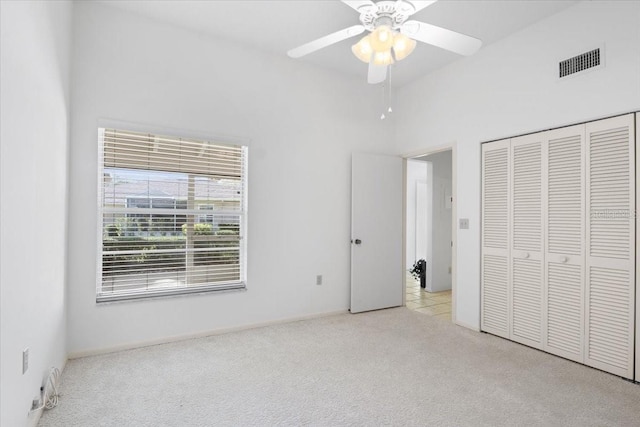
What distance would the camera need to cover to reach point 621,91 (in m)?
2.61

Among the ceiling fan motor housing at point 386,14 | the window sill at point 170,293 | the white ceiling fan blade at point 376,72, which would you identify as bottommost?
the window sill at point 170,293

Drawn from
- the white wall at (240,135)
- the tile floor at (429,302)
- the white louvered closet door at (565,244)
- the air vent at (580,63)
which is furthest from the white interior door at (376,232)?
the air vent at (580,63)

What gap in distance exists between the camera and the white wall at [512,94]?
104 inches

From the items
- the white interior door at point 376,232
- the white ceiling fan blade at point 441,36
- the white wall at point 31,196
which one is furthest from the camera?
the white interior door at point 376,232

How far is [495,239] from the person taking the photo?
139 inches

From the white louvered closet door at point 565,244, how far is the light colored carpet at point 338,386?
213 millimetres

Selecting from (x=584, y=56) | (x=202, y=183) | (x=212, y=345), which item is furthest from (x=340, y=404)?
(x=584, y=56)

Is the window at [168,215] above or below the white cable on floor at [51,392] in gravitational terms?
above

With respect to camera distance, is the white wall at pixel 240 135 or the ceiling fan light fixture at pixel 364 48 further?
the white wall at pixel 240 135

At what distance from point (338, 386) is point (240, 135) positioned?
2540mm

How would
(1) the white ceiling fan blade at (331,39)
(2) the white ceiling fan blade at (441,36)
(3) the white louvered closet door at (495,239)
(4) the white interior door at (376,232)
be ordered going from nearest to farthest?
(2) the white ceiling fan blade at (441,36), (1) the white ceiling fan blade at (331,39), (3) the white louvered closet door at (495,239), (4) the white interior door at (376,232)

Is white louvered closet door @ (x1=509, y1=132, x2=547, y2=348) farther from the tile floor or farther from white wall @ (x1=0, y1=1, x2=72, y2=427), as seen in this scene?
white wall @ (x1=0, y1=1, x2=72, y2=427)

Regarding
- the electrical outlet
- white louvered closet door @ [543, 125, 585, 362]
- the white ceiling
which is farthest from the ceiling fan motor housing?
the electrical outlet

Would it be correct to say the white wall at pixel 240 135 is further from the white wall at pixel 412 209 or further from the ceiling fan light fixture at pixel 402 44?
the white wall at pixel 412 209
